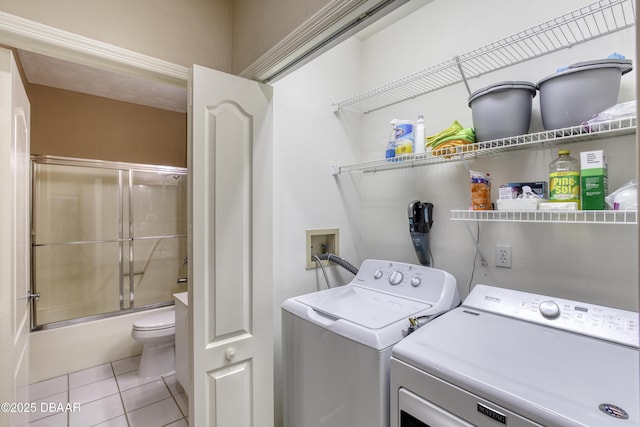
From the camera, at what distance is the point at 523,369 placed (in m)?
0.84

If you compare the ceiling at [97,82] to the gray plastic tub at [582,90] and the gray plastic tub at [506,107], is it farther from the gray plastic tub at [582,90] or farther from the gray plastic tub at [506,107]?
the gray plastic tub at [582,90]

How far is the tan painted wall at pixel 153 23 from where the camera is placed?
1.01 metres

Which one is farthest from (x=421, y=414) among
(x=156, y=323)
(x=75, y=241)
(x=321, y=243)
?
(x=75, y=241)

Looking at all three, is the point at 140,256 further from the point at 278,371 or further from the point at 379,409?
the point at 379,409

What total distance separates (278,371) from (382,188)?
1327 millimetres

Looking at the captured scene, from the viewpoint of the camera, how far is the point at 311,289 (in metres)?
1.86

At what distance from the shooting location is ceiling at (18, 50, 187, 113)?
2256 millimetres

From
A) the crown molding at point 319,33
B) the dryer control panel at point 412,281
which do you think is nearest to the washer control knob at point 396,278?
the dryer control panel at point 412,281

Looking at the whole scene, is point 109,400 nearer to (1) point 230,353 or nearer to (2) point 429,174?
(1) point 230,353

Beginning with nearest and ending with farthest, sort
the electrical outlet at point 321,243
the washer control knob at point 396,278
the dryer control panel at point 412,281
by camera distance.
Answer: the dryer control panel at point 412,281, the washer control knob at point 396,278, the electrical outlet at point 321,243

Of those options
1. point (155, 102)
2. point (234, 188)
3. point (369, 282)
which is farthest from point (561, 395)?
point (155, 102)

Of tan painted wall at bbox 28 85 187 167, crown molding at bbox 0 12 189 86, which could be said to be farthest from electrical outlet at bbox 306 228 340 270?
tan painted wall at bbox 28 85 187 167

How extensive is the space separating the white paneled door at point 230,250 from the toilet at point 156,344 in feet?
4.77

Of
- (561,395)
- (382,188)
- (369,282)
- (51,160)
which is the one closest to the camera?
(561,395)
